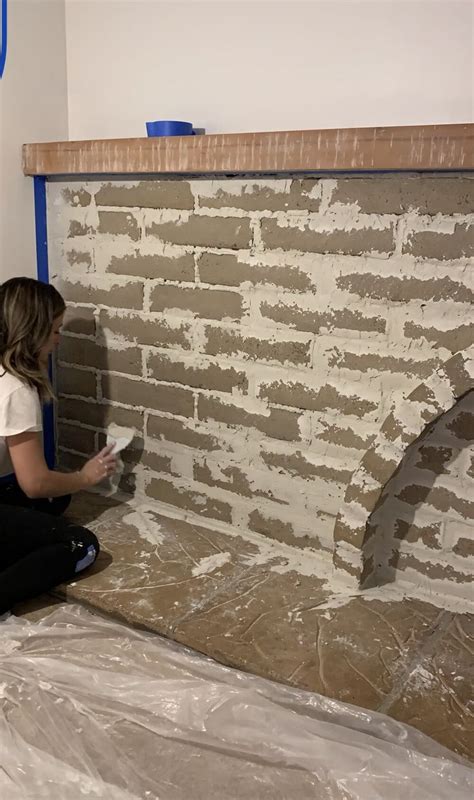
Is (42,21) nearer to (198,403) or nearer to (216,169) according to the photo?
(216,169)

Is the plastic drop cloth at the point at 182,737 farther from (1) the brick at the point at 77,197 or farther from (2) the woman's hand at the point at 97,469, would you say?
(1) the brick at the point at 77,197

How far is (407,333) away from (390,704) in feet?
2.53

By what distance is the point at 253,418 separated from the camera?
1890 mm

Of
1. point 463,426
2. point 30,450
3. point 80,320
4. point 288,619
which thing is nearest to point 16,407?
point 30,450

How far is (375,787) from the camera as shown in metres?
1.14

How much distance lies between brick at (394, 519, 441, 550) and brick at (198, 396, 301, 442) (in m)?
0.33

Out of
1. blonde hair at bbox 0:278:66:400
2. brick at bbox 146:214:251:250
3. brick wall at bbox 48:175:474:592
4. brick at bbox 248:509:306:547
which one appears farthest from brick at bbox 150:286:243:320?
brick at bbox 248:509:306:547

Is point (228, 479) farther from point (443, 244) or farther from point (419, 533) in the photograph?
point (443, 244)

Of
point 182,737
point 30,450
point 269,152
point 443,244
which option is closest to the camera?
point 182,737

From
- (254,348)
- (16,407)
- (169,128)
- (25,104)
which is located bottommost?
(16,407)

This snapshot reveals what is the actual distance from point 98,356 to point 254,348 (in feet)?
1.99

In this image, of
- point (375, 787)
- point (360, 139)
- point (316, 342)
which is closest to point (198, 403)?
point (316, 342)

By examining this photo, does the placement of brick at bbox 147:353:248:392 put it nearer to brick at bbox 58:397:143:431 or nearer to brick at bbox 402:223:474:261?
brick at bbox 58:397:143:431

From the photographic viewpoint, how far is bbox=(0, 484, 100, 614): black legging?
164 cm
